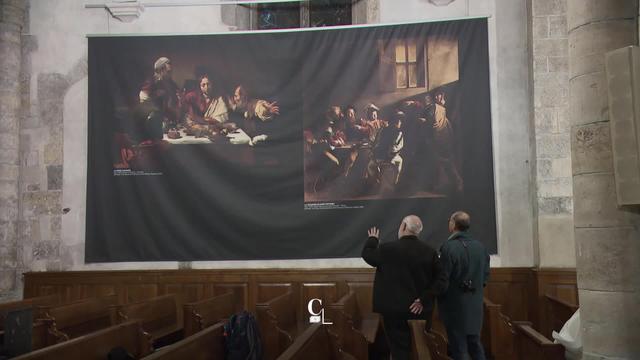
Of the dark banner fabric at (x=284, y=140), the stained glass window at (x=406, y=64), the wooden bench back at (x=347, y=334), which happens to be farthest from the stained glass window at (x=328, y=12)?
the wooden bench back at (x=347, y=334)

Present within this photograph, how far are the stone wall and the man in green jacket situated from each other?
8.43ft

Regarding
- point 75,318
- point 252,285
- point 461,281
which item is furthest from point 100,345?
point 252,285

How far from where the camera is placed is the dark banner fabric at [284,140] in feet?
25.4

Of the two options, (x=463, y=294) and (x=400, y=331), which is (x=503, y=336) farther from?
(x=400, y=331)

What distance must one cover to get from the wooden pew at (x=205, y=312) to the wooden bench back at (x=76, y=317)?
33.3 inches

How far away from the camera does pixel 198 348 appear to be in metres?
3.94

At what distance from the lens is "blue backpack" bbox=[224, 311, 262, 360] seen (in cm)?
453

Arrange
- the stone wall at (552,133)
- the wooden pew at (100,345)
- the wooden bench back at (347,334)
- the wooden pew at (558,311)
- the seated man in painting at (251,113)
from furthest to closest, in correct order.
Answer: the seated man in painting at (251,113) < the stone wall at (552,133) < the wooden pew at (558,311) < the wooden bench back at (347,334) < the wooden pew at (100,345)

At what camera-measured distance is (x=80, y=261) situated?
8195 mm

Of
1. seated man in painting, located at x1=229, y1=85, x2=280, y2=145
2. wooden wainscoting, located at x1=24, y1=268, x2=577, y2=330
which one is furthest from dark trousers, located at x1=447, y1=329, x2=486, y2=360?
seated man in painting, located at x1=229, y1=85, x2=280, y2=145

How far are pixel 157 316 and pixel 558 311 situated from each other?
14.2 feet

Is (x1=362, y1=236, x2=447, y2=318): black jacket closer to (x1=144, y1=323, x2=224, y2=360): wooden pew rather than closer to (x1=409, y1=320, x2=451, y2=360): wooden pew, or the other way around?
(x1=409, y1=320, x2=451, y2=360): wooden pew

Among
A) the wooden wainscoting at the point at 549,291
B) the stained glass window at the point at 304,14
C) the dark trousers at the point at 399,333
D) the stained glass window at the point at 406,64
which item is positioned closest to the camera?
the dark trousers at the point at 399,333

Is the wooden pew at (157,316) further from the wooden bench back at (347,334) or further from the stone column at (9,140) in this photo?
the stone column at (9,140)
